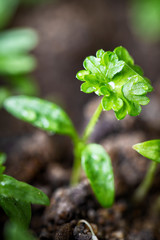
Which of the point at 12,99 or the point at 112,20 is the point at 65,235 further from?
the point at 112,20

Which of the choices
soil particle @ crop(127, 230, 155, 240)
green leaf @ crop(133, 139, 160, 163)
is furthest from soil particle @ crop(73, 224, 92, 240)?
green leaf @ crop(133, 139, 160, 163)

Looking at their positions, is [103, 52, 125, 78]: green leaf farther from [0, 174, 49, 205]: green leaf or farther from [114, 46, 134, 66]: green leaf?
[0, 174, 49, 205]: green leaf

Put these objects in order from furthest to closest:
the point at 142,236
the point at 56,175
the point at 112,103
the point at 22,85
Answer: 1. the point at 22,85
2. the point at 56,175
3. the point at 142,236
4. the point at 112,103

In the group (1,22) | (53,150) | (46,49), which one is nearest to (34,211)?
(53,150)

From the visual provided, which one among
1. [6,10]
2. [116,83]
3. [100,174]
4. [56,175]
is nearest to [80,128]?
[56,175]

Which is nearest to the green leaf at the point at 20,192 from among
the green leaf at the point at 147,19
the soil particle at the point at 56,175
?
the soil particle at the point at 56,175

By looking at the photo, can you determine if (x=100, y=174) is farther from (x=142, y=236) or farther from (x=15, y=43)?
(x=15, y=43)
